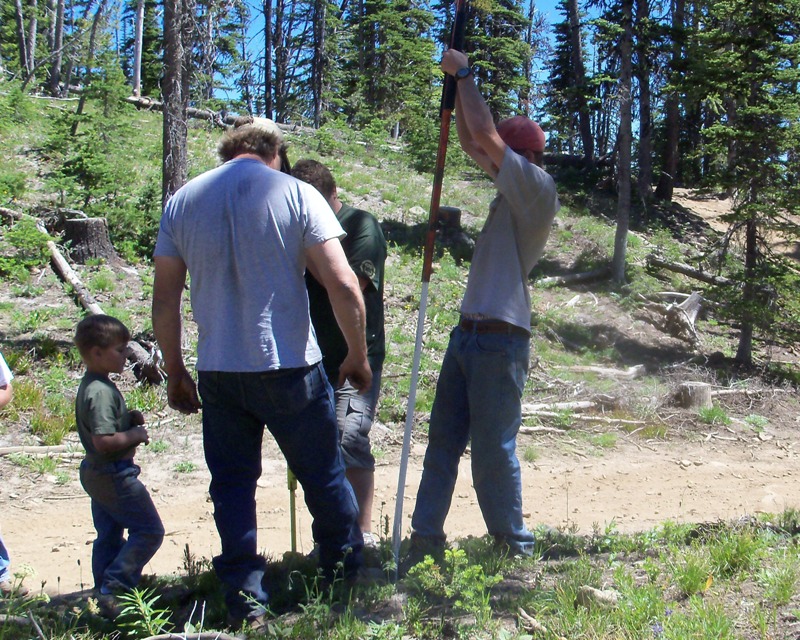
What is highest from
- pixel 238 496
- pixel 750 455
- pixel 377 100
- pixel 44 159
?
pixel 377 100

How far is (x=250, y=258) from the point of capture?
119 inches

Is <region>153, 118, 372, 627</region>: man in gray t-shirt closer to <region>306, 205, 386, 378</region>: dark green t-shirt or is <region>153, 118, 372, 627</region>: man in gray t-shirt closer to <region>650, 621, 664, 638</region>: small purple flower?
<region>306, 205, 386, 378</region>: dark green t-shirt

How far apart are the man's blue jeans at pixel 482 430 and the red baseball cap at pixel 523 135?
36.1 inches

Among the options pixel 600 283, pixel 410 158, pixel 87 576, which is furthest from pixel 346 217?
pixel 410 158

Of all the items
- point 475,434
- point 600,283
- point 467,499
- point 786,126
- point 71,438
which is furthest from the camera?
point 600,283

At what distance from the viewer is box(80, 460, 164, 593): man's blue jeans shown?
3.50 m

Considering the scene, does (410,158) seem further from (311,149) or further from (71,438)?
(71,438)

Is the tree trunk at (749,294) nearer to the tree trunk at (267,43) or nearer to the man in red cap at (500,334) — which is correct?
the man in red cap at (500,334)

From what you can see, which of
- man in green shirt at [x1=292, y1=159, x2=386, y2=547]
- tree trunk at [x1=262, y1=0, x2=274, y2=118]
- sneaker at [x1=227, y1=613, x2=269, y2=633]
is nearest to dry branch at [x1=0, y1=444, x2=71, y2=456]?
man in green shirt at [x1=292, y1=159, x2=386, y2=547]

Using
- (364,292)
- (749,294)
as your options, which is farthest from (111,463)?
(749,294)

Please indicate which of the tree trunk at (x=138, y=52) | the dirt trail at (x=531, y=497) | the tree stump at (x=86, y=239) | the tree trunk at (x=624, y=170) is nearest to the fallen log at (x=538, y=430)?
the dirt trail at (x=531, y=497)

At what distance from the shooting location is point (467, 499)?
21.9 ft

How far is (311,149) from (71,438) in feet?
44.1

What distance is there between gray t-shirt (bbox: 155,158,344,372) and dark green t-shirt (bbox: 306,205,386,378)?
96cm
